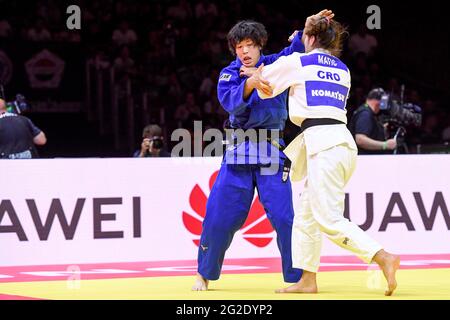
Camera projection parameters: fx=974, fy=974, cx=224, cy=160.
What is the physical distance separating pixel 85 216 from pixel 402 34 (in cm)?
1084

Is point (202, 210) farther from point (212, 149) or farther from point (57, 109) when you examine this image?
point (57, 109)

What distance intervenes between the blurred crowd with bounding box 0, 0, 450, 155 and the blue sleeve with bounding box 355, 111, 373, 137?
12.6ft

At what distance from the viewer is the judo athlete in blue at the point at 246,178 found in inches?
258

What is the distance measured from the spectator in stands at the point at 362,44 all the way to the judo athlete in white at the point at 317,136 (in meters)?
11.6

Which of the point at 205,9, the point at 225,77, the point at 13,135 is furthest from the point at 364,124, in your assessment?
the point at 205,9

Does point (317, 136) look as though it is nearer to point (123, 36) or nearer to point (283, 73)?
point (283, 73)

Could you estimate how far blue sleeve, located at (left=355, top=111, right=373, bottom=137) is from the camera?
11.4 meters

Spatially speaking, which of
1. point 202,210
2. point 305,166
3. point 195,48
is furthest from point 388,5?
point 305,166

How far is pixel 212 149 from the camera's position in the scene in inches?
429

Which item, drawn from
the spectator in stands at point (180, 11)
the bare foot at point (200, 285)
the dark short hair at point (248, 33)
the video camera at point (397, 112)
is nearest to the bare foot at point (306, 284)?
the bare foot at point (200, 285)

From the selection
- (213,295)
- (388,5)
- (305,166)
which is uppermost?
(388,5)

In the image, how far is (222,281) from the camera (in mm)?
7496

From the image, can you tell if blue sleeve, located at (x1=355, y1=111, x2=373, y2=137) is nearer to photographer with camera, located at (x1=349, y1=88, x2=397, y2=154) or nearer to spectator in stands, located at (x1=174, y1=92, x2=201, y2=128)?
photographer with camera, located at (x1=349, y1=88, x2=397, y2=154)

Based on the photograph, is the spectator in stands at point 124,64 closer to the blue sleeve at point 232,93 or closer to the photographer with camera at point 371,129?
the photographer with camera at point 371,129
